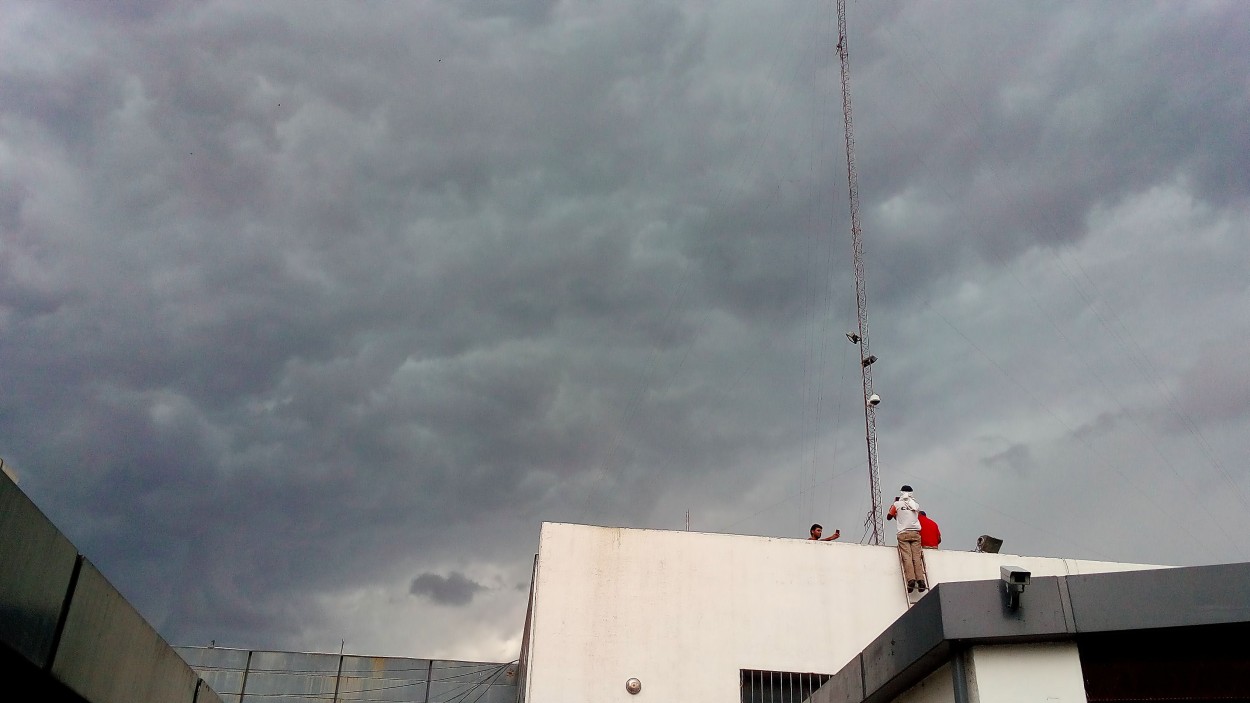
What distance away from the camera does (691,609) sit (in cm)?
1967

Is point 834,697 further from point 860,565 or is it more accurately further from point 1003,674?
point 860,565

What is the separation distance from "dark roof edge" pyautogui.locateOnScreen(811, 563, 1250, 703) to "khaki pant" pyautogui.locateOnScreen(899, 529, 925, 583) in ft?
34.7

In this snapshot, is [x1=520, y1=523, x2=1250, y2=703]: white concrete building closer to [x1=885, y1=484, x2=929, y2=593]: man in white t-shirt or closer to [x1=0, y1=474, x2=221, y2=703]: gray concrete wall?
[x1=885, y1=484, x2=929, y2=593]: man in white t-shirt

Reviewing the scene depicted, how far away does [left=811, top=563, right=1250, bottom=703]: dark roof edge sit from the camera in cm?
A: 871

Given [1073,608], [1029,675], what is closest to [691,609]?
[1029,675]

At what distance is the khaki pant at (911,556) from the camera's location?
20.3m

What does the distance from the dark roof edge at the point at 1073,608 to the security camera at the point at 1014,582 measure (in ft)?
0.22

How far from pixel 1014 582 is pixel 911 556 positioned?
1186 centimetres

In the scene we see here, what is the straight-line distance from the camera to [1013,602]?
30.1 ft

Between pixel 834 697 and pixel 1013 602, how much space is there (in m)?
4.58

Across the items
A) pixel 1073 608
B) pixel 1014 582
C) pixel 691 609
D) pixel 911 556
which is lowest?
pixel 1073 608

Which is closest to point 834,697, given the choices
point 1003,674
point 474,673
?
point 1003,674

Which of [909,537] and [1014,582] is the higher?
[909,537]

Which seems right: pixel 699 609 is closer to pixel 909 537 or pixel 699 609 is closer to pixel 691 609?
pixel 691 609
